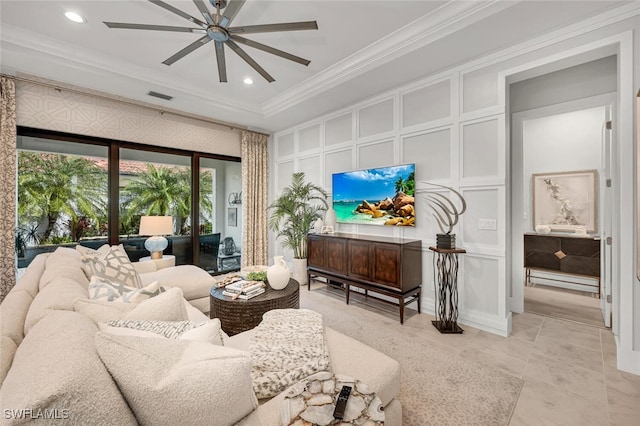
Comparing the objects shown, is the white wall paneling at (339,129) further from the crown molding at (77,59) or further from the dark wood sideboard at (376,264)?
the crown molding at (77,59)

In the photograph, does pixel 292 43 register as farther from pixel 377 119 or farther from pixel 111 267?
pixel 111 267

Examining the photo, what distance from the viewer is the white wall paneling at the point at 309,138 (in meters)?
4.78

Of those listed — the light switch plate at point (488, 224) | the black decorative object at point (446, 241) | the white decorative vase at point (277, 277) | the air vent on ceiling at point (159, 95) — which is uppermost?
the air vent on ceiling at point (159, 95)

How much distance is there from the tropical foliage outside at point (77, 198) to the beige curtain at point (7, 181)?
0.88 ft

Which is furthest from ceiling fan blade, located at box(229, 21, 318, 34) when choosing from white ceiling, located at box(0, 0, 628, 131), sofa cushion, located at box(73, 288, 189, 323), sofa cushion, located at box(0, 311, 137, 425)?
sofa cushion, located at box(0, 311, 137, 425)

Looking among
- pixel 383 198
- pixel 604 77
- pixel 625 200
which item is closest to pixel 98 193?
pixel 383 198

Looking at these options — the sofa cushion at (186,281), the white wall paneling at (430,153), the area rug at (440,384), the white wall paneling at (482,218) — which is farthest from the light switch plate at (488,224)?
the sofa cushion at (186,281)

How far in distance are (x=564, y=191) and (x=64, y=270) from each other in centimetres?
654

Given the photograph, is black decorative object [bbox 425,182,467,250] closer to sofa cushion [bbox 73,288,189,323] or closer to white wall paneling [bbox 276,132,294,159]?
sofa cushion [bbox 73,288,189,323]

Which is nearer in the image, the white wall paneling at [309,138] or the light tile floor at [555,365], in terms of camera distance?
the light tile floor at [555,365]

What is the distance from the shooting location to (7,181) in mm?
3197

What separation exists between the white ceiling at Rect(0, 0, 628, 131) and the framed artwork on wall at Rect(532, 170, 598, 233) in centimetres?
310

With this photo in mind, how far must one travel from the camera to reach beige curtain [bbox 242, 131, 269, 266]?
5.22 metres

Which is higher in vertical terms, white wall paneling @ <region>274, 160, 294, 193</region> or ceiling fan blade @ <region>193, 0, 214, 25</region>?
ceiling fan blade @ <region>193, 0, 214, 25</region>
